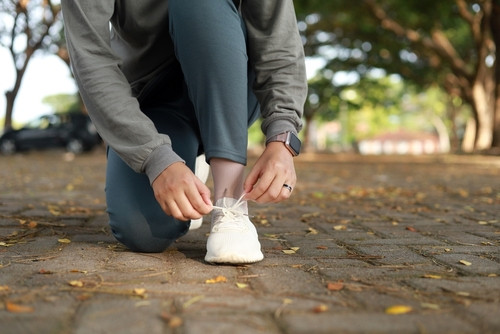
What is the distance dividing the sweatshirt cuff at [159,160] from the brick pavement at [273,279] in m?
0.36

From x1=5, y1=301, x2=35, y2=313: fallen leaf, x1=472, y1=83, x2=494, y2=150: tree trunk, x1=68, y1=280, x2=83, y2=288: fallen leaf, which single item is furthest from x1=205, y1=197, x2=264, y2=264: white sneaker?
x1=472, y1=83, x2=494, y2=150: tree trunk

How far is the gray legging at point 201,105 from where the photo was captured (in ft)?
7.94

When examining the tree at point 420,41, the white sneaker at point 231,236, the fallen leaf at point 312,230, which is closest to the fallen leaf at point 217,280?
the white sneaker at point 231,236

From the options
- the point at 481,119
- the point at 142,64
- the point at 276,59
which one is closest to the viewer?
the point at 276,59

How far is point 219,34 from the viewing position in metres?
2.46

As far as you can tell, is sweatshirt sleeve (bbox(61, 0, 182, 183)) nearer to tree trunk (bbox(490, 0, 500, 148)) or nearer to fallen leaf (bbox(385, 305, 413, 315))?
fallen leaf (bbox(385, 305, 413, 315))

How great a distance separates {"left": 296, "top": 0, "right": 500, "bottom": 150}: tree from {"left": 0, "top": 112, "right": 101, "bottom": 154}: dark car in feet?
26.7

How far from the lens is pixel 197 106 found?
99.0 inches

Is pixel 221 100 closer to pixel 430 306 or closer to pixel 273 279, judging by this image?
pixel 273 279

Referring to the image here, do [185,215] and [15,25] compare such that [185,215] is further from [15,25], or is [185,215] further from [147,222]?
[15,25]

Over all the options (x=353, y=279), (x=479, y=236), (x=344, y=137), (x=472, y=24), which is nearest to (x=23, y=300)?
(x=353, y=279)

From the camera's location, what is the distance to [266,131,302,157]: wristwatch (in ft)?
7.91

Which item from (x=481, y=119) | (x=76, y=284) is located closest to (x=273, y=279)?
(x=76, y=284)

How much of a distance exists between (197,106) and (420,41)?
17.0 metres
